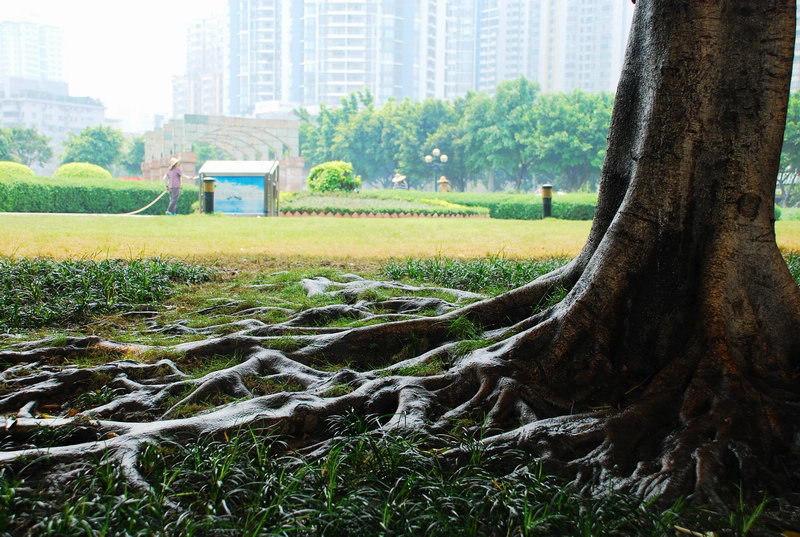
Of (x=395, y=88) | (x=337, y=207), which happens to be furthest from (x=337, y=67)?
(x=337, y=207)

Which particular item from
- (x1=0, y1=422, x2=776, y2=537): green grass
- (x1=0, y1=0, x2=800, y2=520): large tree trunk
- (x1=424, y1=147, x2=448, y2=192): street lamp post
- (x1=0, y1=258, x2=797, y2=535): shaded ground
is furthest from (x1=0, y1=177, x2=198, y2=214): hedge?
(x1=424, y1=147, x2=448, y2=192): street lamp post

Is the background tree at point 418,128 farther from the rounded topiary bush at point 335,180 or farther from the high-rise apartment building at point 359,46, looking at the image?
the high-rise apartment building at point 359,46

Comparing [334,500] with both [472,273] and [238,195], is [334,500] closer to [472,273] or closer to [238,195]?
[472,273]

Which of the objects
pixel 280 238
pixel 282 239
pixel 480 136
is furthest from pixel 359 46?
pixel 282 239

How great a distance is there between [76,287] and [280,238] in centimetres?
576

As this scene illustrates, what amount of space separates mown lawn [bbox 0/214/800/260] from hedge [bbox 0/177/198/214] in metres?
5.81

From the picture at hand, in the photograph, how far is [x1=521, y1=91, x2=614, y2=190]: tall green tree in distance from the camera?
43656 millimetres

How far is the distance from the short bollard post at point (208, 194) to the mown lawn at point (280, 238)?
9.34 feet

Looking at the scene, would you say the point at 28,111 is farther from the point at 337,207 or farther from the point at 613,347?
the point at 613,347

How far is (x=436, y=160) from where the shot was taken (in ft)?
158

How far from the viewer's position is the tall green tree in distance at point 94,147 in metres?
54.2

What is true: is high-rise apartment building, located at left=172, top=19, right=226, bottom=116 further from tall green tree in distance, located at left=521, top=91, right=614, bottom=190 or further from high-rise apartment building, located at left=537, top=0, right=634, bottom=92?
tall green tree in distance, located at left=521, top=91, right=614, bottom=190

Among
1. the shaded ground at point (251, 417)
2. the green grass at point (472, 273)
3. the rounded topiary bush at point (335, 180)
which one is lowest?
the shaded ground at point (251, 417)

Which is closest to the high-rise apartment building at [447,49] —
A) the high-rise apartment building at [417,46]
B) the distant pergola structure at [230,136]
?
the high-rise apartment building at [417,46]
